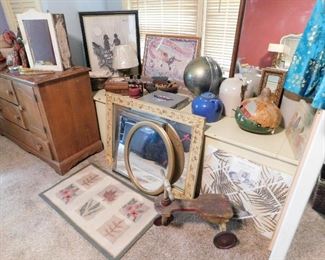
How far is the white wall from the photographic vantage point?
172cm

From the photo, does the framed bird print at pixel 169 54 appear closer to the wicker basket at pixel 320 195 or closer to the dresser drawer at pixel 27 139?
the dresser drawer at pixel 27 139

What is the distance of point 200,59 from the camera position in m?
1.45

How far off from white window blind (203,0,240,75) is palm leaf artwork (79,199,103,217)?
1.30m

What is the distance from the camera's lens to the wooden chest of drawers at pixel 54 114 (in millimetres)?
1529

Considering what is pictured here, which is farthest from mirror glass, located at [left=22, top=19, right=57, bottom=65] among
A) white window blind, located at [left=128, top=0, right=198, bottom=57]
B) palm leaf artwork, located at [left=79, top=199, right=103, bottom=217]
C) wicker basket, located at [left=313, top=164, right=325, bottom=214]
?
wicker basket, located at [left=313, top=164, right=325, bottom=214]

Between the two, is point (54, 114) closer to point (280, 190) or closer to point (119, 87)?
point (119, 87)

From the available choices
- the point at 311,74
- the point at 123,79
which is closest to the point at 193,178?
the point at 311,74

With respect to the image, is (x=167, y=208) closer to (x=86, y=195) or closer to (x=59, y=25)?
(x=86, y=195)

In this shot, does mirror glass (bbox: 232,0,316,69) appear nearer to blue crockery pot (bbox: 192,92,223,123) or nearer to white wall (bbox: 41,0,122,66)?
blue crockery pot (bbox: 192,92,223,123)

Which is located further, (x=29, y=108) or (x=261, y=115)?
(x=29, y=108)

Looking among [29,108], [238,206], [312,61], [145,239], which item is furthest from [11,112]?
[312,61]

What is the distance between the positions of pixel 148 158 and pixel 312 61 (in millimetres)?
1086

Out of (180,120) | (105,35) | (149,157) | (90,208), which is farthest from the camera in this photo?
(105,35)

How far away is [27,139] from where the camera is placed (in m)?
1.93
